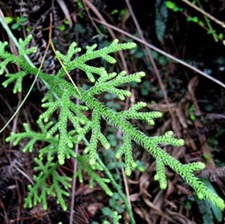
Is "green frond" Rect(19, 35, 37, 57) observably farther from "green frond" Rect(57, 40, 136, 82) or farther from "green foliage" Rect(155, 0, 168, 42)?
"green foliage" Rect(155, 0, 168, 42)

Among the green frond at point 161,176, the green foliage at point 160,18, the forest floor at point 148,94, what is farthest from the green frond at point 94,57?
the green foliage at point 160,18

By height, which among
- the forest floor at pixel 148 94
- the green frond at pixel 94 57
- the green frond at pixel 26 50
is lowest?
the forest floor at pixel 148 94

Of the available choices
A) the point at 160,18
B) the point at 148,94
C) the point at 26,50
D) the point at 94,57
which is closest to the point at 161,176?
the point at 94,57

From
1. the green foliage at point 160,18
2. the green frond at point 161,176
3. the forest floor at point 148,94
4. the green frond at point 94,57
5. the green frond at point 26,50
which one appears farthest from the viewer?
the green foliage at point 160,18

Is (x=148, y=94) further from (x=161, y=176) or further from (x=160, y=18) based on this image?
(x=161, y=176)

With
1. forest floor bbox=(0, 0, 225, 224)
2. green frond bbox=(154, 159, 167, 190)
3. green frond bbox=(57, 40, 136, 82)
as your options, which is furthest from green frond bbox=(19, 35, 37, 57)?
green frond bbox=(154, 159, 167, 190)

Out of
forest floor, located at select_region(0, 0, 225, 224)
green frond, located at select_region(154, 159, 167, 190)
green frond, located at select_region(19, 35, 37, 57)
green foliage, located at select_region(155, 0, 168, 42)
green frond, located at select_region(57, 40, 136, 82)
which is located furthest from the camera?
green foliage, located at select_region(155, 0, 168, 42)

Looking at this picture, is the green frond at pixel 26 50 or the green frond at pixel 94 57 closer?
the green frond at pixel 94 57

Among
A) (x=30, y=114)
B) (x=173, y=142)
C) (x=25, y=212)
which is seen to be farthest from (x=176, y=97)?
(x=173, y=142)

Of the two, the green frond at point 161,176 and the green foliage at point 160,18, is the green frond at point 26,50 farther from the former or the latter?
the green foliage at point 160,18

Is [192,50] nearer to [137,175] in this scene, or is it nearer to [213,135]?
[213,135]

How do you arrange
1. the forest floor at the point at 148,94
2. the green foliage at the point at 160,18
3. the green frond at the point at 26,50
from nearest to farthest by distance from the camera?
the green frond at the point at 26,50, the forest floor at the point at 148,94, the green foliage at the point at 160,18
